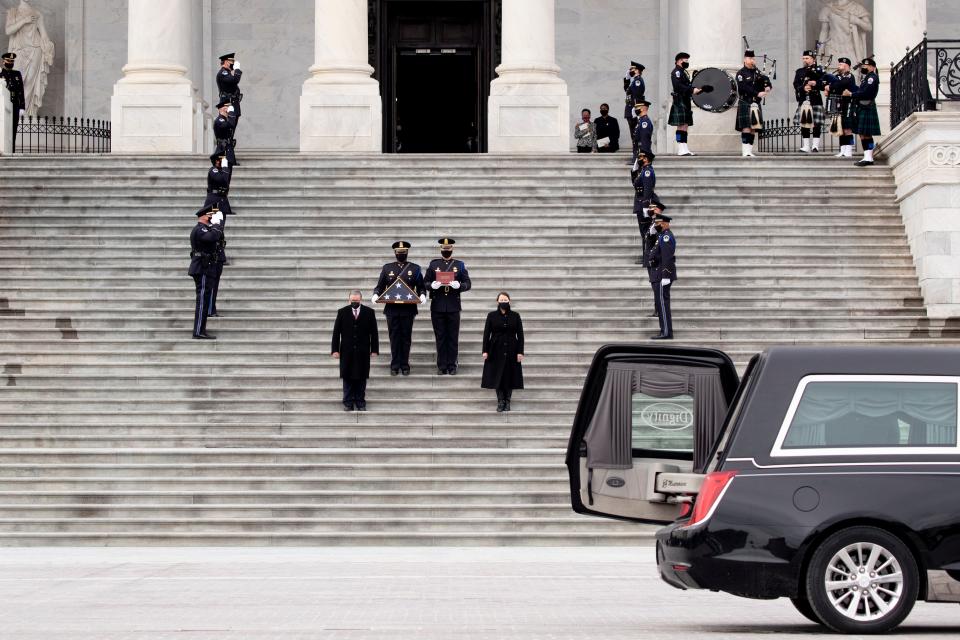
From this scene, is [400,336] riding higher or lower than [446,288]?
lower

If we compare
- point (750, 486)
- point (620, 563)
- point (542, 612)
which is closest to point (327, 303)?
point (620, 563)

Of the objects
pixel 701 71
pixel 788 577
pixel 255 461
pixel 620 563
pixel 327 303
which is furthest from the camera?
pixel 701 71

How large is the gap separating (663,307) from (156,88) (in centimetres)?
1363

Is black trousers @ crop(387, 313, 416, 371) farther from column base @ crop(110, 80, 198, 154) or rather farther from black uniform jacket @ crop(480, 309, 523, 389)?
column base @ crop(110, 80, 198, 154)

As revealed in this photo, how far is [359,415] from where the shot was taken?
23.0m

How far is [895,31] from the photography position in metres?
36.5

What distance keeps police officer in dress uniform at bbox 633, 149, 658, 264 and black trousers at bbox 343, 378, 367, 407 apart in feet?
19.2

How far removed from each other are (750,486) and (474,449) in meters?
11.1

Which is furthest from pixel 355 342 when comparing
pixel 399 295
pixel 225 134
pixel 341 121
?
pixel 341 121

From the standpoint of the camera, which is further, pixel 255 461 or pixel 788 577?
pixel 255 461

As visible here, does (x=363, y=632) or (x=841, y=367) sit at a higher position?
(x=841, y=367)

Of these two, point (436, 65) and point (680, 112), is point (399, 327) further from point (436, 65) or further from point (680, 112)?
point (436, 65)

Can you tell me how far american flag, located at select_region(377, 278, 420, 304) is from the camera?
24.3m

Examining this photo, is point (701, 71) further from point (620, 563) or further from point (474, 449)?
point (620, 563)
